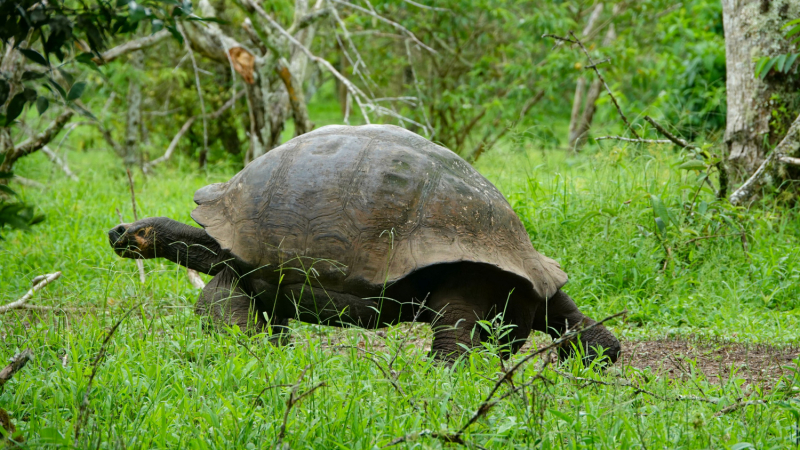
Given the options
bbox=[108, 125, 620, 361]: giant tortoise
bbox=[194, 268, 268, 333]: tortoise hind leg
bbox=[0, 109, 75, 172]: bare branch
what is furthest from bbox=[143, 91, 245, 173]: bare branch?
bbox=[108, 125, 620, 361]: giant tortoise

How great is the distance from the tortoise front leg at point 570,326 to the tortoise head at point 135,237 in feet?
6.47

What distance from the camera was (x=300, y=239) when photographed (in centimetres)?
303

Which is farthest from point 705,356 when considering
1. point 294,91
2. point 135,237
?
point 294,91

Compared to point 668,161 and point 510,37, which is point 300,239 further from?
point 510,37

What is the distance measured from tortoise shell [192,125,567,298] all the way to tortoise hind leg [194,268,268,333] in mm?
248

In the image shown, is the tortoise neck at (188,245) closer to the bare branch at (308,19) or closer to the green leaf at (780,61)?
the bare branch at (308,19)

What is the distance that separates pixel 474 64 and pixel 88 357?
7636 mm

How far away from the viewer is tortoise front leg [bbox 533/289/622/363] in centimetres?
326

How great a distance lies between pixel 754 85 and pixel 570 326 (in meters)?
3.06

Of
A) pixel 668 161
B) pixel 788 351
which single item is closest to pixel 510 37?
pixel 668 161

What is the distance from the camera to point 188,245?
3.50m

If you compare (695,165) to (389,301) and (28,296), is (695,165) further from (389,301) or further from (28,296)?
(28,296)

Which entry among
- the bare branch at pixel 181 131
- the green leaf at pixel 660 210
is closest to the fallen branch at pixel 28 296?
the green leaf at pixel 660 210

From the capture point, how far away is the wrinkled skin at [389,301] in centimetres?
304
